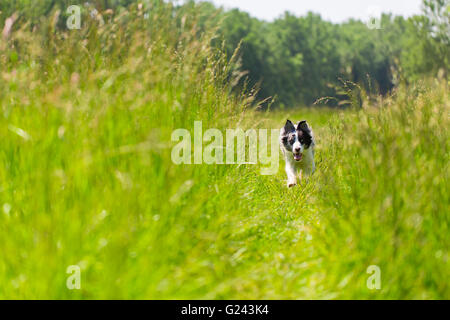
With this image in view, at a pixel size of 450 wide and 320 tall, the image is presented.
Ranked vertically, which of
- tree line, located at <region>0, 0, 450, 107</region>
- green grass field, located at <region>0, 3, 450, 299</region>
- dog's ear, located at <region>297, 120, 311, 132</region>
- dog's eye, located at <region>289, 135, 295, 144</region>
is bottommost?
green grass field, located at <region>0, 3, 450, 299</region>

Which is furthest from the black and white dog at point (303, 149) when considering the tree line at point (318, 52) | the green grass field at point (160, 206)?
the tree line at point (318, 52)

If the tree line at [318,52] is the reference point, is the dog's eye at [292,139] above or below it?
below

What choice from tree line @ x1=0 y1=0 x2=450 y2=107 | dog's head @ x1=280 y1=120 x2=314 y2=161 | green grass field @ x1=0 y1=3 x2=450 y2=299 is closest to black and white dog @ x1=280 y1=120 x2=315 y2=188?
dog's head @ x1=280 y1=120 x2=314 y2=161

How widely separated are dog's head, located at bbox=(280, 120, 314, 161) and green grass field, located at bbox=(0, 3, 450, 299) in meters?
2.90

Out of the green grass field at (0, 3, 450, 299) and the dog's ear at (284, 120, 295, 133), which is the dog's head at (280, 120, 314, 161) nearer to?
the dog's ear at (284, 120, 295, 133)

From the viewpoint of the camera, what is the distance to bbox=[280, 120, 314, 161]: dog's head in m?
6.66

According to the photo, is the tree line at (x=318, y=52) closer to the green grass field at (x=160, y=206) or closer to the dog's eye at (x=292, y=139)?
the dog's eye at (x=292, y=139)

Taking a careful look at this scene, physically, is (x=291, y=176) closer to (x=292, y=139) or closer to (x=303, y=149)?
(x=303, y=149)

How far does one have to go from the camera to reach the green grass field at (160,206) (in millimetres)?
2457

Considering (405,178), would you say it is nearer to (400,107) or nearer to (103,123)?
(400,107)

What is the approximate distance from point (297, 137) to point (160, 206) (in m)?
4.36

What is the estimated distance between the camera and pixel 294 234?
149 inches

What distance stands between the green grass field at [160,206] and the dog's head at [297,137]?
290cm
